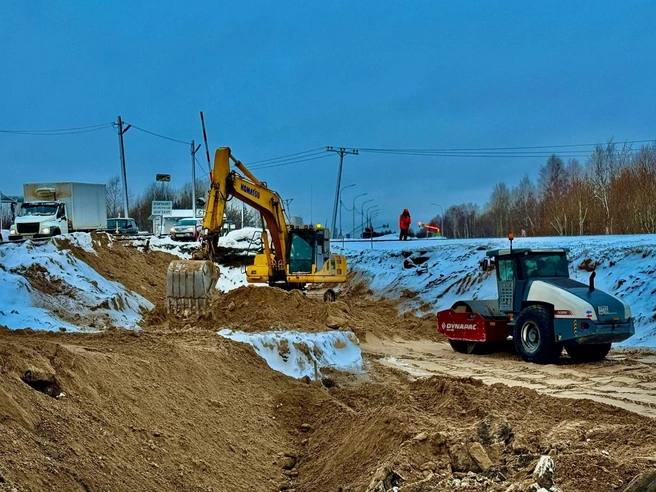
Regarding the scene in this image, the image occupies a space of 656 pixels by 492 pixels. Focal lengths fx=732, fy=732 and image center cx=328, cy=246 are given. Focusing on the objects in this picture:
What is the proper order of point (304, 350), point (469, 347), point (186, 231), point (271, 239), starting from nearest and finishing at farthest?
point (304, 350) < point (469, 347) < point (271, 239) < point (186, 231)

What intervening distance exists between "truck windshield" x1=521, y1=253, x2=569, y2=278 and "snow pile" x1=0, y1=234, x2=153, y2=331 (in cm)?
928

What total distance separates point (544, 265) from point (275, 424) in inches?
352

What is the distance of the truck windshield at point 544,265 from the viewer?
1635 cm

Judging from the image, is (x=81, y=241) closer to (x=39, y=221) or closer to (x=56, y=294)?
(x=56, y=294)

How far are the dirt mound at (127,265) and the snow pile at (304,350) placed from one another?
823 cm

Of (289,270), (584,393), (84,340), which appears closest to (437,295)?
(289,270)

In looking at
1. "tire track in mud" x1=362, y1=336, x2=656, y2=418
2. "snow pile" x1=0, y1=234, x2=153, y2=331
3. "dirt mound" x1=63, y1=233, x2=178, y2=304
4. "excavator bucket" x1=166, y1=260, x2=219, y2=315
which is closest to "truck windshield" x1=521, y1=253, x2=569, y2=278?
"tire track in mud" x1=362, y1=336, x2=656, y2=418

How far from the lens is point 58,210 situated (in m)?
32.7

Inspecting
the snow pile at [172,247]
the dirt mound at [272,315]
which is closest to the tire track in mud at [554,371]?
the dirt mound at [272,315]

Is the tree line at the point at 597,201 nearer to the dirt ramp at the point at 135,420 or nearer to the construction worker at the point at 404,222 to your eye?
the construction worker at the point at 404,222

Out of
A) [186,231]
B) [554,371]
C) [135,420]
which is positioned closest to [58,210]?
[186,231]

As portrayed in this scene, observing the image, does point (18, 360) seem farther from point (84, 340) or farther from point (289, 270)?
point (289, 270)

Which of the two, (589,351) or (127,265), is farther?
(127,265)

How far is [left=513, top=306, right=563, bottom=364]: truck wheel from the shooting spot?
15.1m
